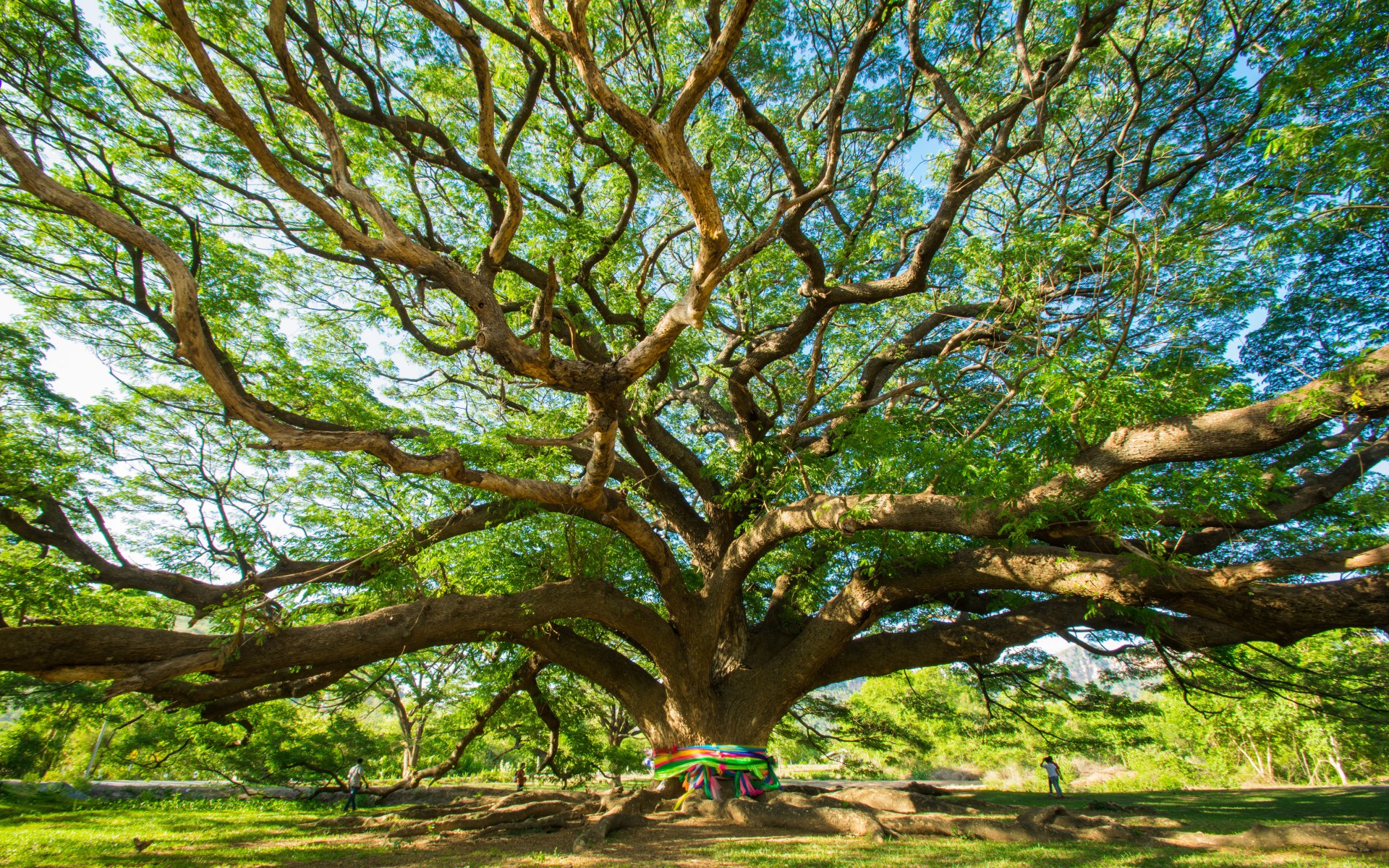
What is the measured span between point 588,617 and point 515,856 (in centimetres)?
247

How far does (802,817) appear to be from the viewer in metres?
5.86

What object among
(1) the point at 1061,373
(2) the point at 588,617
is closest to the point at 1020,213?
(1) the point at 1061,373

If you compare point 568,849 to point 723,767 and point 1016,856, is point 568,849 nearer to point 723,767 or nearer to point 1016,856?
point 723,767

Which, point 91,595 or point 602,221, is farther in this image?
point 602,221

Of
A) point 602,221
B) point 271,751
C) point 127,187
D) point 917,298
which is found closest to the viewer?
point 127,187

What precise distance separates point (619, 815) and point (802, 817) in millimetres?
1770

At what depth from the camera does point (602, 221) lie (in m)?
8.50

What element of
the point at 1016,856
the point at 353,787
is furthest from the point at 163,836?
the point at 1016,856

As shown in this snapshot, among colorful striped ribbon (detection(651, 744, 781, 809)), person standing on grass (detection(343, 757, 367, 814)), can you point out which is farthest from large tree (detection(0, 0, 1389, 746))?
person standing on grass (detection(343, 757, 367, 814))

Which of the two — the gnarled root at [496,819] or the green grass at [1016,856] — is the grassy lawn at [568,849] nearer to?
the green grass at [1016,856]

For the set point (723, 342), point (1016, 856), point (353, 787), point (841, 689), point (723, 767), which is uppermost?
point (723, 342)

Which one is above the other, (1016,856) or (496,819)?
(1016,856)

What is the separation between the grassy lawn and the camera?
405 cm

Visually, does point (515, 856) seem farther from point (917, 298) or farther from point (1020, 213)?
point (917, 298)
